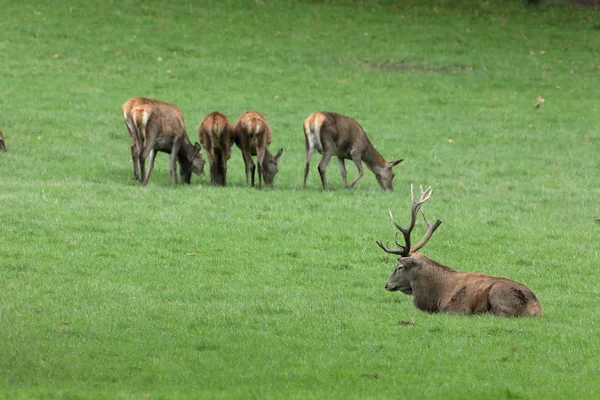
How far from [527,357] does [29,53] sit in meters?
23.3

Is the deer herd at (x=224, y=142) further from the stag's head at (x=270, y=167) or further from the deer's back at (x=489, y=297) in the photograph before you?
the deer's back at (x=489, y=297)

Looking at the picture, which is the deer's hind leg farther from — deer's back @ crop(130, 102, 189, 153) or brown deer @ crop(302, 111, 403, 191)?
deer's back @ crop(130, 102, 189, 153)

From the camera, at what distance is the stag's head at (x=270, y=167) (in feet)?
67.4

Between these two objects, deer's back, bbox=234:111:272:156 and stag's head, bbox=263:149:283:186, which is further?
stag's head, bbox=263:149:283:186

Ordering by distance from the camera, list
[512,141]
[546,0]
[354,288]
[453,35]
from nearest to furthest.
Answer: [354,288] → [512,141] → [453,35] → [546,0]

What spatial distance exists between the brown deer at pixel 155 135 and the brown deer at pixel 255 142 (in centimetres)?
92

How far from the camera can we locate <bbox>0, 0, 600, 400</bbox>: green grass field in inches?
382

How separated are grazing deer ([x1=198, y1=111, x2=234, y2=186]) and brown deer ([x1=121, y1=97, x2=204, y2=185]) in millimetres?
483

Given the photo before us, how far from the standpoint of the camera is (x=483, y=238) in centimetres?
1633

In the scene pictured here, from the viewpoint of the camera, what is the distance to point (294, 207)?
18156 mm

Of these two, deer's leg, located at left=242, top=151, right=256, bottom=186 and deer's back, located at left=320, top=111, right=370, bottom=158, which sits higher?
deer's back, located at left=320, top=111, right=370, bottom=158

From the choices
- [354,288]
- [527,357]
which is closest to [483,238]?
[354,288]

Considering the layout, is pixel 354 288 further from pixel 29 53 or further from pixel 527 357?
pixel 29 53

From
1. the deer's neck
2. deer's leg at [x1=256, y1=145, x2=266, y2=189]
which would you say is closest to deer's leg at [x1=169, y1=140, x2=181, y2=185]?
deer's leg at [x1=256, y1=145, x2=266, y2=189]
